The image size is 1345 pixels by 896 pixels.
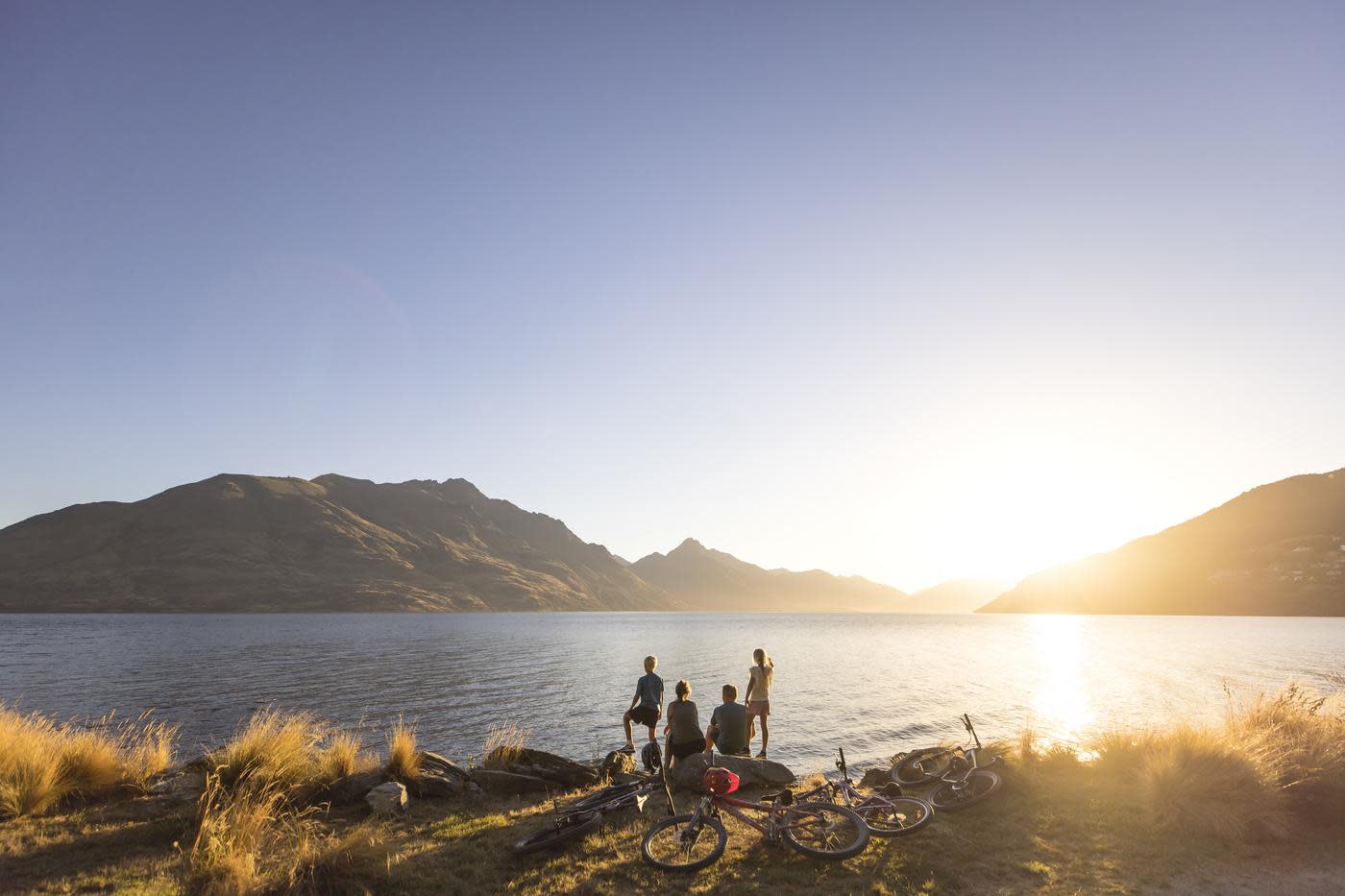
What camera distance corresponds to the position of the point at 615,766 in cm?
1578

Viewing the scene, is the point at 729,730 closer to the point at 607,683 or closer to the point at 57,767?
the point at 57,767

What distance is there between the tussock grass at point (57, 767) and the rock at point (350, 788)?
146 inches

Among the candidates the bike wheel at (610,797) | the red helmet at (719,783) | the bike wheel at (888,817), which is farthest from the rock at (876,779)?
the red helmet at (719,783)

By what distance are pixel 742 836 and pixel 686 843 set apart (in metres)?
1.83

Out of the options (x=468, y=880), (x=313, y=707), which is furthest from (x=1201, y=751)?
(x=313, y=707)

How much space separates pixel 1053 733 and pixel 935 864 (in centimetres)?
2495

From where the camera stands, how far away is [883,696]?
3922 centimetres

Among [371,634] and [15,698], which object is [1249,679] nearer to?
[15,698]

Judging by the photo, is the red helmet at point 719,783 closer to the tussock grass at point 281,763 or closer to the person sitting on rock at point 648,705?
the person sitting on rock at point 648,705

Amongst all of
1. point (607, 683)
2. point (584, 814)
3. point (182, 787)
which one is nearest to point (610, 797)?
point (584, 814)

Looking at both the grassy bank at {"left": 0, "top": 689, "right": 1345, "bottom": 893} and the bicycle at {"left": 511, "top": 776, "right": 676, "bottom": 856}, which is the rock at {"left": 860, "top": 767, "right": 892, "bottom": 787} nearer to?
the grassy bank at {"left": 0, "top": 689, "right": 1345, "bottom": 893}

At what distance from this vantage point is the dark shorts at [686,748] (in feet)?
45.9

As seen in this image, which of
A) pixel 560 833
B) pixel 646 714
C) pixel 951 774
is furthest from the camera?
Result: pixel 646 714

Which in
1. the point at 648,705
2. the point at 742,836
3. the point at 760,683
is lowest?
the point at 742,836
